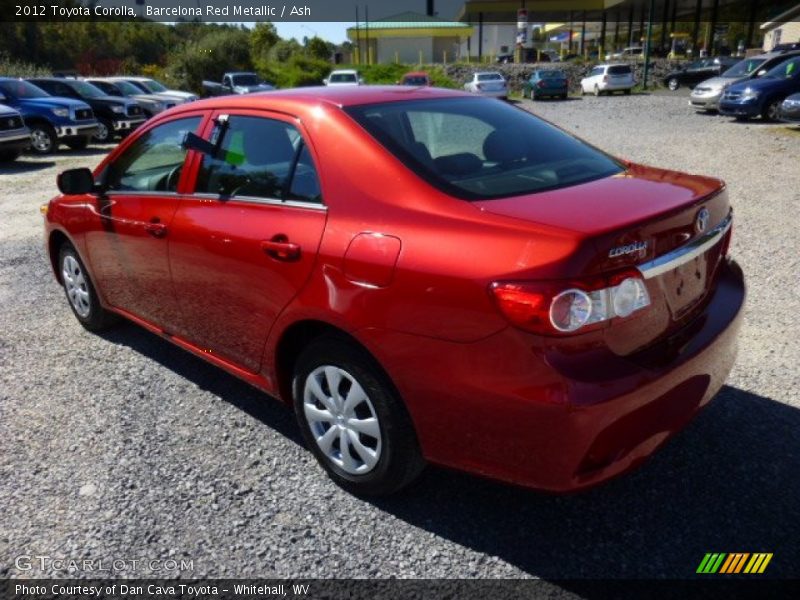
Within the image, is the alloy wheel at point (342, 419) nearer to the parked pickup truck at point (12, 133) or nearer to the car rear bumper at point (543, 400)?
the car rear bumper at point (543, 400)

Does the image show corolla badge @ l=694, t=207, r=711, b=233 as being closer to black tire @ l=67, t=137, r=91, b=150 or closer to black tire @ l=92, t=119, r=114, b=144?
black tire @ l=67, t=137, r=91, b=150

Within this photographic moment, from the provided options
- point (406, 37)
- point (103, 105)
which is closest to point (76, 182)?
point (103, 105)

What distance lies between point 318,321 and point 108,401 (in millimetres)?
1862

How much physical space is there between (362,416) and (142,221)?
187 cm

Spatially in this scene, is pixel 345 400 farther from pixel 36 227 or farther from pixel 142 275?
pixel 36 227

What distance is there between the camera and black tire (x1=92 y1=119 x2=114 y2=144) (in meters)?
17.6

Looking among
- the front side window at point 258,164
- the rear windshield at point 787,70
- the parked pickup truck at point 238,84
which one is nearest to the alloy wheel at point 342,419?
the front side window at point 258,164

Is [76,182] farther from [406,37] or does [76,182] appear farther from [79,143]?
[406,37]

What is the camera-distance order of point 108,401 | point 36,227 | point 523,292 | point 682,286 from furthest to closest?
1. point 36,227
2. point 108,401
3. point 682,286
4. point 523,292

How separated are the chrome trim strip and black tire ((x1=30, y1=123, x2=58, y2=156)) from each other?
16.9 metres

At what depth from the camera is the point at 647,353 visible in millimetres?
2342

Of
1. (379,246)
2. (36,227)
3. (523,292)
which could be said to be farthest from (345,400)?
(36,227)

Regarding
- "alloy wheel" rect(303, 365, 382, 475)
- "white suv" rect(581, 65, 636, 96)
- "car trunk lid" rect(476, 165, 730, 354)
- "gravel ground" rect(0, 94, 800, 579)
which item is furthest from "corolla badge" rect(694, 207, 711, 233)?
"white suv" rect(581, 65, 636, 96)

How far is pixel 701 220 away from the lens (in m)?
2.57
